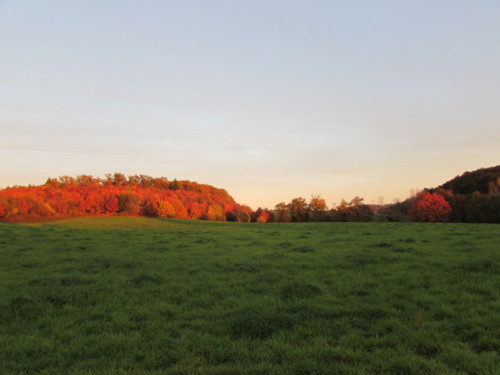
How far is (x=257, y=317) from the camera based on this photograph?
25.4 feet

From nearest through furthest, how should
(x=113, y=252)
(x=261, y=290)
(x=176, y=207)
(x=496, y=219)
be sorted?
1. (x=261, y=290)
2. (x=113, y=252)
3. (x=496, y=219)
4. (x=176, y=207)

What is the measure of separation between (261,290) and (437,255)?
9.98 meters

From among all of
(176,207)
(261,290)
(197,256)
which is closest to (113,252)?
(197,256)

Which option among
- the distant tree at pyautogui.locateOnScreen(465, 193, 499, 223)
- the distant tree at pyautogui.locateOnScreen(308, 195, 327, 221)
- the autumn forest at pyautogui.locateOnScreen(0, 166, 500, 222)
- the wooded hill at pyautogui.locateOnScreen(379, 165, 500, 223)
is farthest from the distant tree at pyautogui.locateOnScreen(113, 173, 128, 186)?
the distant tree at pyautogui.locateOnScreen(465, 193, 499, 223)

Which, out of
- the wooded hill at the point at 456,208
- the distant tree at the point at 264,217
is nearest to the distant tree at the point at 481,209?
the wooded hill at the point at 456,208

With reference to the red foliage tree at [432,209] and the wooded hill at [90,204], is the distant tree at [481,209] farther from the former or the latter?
the wooded hill at [90,204]

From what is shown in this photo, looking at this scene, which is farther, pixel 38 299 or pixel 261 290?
pixel 261 290

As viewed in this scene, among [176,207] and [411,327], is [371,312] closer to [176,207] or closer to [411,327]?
[411,327]

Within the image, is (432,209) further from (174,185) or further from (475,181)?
(174,185)

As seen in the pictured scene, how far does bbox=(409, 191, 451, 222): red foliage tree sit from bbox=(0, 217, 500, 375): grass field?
60647 millimetres

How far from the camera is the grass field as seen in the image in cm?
582

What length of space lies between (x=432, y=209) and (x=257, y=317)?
73.2 meters

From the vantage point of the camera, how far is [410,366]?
5.43 metres

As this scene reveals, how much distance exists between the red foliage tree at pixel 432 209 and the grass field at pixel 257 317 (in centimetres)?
6065
